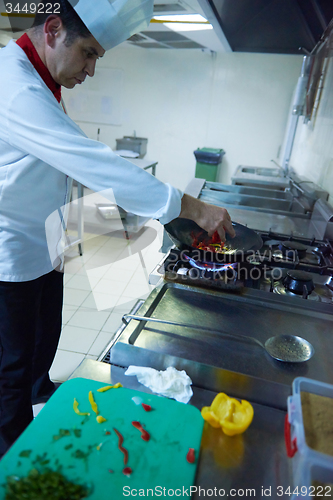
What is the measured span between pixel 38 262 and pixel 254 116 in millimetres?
4579

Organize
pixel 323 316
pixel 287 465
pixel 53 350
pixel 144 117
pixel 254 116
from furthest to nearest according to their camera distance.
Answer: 1. pixel 144 117
2. pixel 254 116
3. pixel 53 350
4. pixel 323 316
5. pixel 287 465

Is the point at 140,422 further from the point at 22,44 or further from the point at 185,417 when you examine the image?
the point at 22,44

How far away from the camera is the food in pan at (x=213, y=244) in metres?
1.26

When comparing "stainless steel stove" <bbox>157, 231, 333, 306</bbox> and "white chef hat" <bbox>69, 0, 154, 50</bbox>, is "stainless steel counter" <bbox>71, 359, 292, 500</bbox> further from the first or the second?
Result: "white chef hat" <bbox>69, 0, 154, 50</bbox>

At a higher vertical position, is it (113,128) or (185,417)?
(113,128)

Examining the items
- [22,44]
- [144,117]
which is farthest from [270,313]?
[144,117]

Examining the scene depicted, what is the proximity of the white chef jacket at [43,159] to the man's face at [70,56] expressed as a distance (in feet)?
0.23

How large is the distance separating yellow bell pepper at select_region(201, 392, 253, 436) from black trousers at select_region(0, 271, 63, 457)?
80 centimetres

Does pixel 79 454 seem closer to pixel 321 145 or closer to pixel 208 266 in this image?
pixel 208 266

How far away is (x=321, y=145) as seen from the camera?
Answer: 221 centimetres

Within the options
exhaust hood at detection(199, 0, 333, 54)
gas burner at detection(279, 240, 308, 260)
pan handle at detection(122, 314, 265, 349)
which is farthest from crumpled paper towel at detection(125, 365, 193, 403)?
exhaust hood at detection(199, 0, 333, 54)

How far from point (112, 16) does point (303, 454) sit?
114 centimetres

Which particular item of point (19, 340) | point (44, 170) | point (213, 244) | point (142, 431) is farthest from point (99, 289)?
point (142, 431)

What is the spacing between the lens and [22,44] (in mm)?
1044
